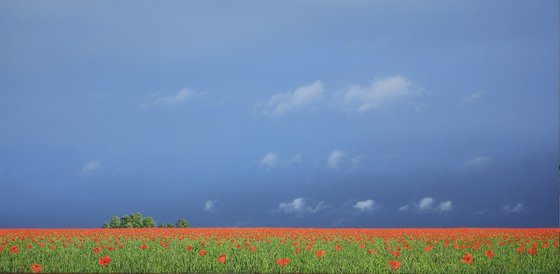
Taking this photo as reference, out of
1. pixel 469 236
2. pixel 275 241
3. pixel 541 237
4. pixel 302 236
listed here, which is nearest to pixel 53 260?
pixel 275 241

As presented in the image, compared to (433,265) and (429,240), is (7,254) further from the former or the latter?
(429,240)

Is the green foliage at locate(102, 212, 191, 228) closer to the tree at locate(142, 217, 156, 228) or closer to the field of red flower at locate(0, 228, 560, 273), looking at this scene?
the tree at locate(142, 217, 156, 228)

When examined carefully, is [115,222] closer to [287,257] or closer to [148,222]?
[148,222]

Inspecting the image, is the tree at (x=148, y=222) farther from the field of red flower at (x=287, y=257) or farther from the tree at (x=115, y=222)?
the field of red flower at (x=287, y=257)

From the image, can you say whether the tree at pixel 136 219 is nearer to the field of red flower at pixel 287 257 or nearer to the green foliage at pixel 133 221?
the green foliage at pixel 133 221

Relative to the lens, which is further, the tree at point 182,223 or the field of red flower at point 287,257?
the tree at point 182,223

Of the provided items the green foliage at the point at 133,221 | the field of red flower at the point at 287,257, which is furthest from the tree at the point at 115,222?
the field of red flower at the point at 287,257

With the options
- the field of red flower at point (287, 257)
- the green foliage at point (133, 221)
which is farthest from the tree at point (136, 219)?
the field of red flower at point (287, 257)

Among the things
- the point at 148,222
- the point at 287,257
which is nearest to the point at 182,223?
the point at 148,222

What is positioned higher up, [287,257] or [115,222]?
[115,222]

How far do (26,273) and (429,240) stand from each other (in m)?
11.9

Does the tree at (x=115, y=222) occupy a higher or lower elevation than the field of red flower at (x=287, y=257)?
higher

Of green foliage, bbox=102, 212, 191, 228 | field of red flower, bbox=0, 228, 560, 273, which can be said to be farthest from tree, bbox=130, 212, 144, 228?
field of red flower, bbox=0, 228, 560, 273

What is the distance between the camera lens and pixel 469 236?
1764 cm
